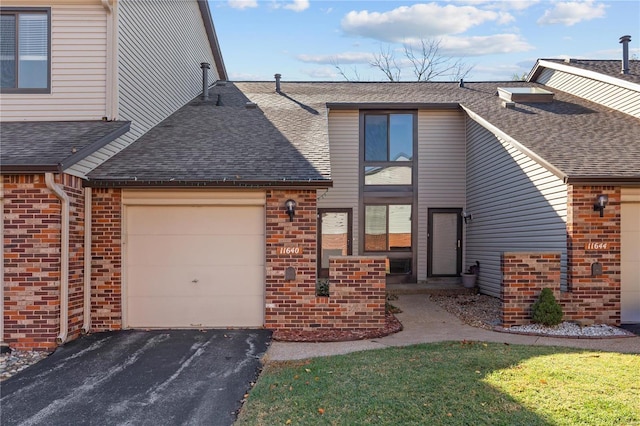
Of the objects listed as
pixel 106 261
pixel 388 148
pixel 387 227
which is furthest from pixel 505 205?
pixel 106 261

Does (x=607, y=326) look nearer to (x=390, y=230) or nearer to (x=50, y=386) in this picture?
(x=390, y=230)

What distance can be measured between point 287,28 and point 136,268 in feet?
32.1

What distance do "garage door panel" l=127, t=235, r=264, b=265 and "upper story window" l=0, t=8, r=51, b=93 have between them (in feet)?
11.8

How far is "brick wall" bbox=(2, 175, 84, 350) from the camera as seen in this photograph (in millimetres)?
6707

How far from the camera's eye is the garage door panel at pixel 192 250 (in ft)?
26.3

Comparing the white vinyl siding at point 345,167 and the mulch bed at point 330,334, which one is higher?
the white vinyl siding at point 345,167

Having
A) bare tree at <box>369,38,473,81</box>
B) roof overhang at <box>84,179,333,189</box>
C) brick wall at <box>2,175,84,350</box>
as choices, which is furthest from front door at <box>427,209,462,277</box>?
bare tree at <box>369,38,473,81</box>

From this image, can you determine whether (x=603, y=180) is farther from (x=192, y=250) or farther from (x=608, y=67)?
(x=192, y=250)

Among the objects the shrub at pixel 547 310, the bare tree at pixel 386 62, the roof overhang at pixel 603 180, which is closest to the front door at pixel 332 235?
the shrub at pixel 547 310

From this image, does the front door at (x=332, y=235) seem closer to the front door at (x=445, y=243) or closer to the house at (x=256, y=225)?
the front door at (x=445, y=243)

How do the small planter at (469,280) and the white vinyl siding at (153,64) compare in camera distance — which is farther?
the small planter at (469,280)

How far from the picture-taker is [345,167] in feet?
42.2

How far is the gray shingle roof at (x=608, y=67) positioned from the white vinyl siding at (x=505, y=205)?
3.48m

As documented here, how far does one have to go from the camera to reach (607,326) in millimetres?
7809
